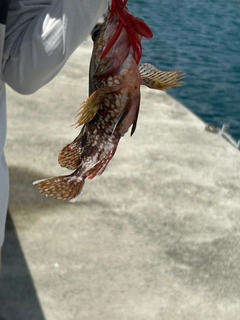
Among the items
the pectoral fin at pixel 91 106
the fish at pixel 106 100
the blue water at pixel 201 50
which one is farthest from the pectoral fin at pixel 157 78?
the blue water at pixel 201 50

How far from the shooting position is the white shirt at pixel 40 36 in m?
1.63

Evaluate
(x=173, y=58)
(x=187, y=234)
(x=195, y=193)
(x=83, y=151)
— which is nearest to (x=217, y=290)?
(x=187, y=234)

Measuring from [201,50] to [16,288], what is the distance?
377 inches

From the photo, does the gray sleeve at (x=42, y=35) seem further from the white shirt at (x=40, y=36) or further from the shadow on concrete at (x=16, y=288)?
the shadow on concrete at (x=16, y=288)

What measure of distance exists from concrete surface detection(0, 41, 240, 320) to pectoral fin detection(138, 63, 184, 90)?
149cm

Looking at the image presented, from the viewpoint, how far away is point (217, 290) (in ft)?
10.8

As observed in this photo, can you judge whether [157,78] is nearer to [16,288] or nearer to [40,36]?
[40,36]

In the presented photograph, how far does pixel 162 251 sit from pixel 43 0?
2.06m

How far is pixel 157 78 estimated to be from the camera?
1.86 m

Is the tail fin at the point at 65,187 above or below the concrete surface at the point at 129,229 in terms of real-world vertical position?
above

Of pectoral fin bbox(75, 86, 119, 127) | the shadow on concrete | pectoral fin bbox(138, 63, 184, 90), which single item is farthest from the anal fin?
the shadow on concrete

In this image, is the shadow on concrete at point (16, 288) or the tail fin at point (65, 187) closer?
the tail fin at point (65, 187)

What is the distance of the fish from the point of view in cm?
164

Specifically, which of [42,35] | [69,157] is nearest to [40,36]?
[42,35]
